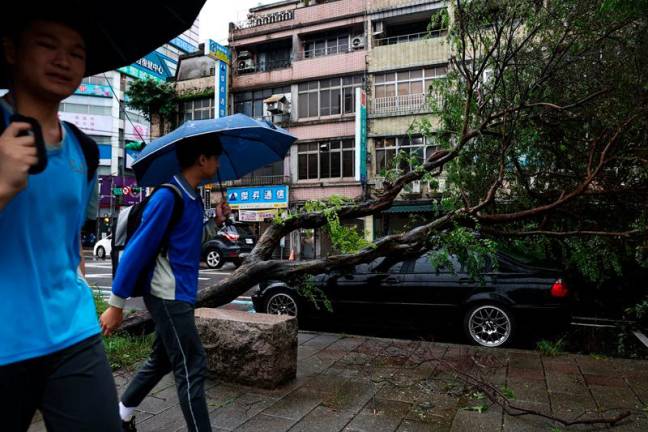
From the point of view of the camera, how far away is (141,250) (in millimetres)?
2566

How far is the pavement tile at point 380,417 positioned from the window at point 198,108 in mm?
25051

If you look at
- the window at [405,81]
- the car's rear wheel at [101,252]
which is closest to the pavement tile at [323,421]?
the window at [405,81]

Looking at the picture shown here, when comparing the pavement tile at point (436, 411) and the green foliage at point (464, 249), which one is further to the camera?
the green foliage at point (464, 249)

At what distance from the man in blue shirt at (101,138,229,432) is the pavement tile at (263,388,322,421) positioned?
4.01ft

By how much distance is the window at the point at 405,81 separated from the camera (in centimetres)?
2195

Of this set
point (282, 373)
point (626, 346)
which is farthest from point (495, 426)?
point (626, 346)

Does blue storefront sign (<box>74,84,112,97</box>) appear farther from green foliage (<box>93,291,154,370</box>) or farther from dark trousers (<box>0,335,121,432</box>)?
dark trousers (<box>0,335,121,432</box>)

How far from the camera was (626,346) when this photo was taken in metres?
6.42

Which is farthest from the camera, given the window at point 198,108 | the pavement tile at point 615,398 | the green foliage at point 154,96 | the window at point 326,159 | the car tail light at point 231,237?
the green foliage at point 154,96

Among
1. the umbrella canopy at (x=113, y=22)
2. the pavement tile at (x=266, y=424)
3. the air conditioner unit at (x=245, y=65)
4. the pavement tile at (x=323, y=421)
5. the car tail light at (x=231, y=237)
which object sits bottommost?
the pavement tile at (x=323, y=421)

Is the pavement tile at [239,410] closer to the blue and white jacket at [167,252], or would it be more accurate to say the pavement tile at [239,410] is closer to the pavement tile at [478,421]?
the blue and white jacket at [167,252]

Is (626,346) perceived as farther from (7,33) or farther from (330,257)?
(7,33)

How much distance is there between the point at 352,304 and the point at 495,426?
395 centimetres

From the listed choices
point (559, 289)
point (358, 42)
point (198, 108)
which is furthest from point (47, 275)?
point (198, 108)
